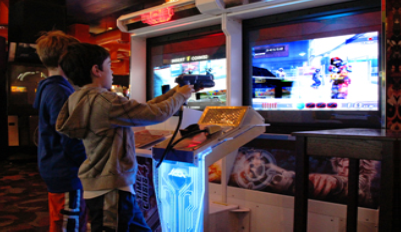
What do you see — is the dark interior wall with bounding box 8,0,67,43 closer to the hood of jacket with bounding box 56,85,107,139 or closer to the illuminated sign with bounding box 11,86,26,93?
the illuminated sign with bounding box 11,86,26,93

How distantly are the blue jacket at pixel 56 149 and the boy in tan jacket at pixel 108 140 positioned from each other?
0.28m

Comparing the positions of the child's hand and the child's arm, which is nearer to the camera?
the child's arm

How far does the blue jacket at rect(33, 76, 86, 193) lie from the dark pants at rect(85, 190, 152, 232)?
35 cm

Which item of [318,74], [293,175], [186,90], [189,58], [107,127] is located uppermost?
[189,58]

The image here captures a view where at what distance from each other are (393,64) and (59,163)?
1.97 m

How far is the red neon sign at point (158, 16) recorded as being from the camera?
2.71 meters

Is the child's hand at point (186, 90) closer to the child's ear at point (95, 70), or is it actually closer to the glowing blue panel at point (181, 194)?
the glowing blue panel at point (181, 194)

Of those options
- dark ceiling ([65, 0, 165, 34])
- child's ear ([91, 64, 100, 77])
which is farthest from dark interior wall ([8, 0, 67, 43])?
child's ear ([91, 64, 100, 77])

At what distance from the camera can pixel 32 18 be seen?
20.6 feet

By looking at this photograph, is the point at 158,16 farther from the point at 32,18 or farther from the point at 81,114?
the point at 32,18

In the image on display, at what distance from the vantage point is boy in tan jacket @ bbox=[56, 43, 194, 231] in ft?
4.67

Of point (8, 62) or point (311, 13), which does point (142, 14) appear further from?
point (8, 62)

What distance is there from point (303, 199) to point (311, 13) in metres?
1.35

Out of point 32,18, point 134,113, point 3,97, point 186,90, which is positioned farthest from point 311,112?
point 3,97
